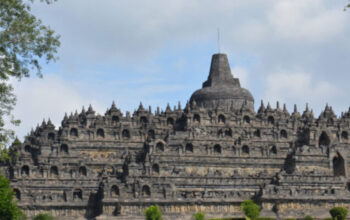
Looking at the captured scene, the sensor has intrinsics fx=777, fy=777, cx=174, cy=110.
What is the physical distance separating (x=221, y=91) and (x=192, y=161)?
18.0 m

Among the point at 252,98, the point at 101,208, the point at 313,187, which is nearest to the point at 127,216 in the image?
the point at 101,208

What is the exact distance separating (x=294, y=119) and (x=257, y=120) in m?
5.88

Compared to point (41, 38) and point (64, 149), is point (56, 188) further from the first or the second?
point (41, 38)

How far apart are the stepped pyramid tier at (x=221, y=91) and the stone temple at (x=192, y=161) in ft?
0.52

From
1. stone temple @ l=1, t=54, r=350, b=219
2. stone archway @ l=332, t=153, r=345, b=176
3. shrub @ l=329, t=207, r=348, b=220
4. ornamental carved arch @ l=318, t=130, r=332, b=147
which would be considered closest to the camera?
shrub @ l=329, t=207, r=348, b=220

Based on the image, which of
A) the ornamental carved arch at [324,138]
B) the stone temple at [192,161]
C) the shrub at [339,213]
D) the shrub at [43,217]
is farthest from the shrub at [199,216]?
the ornamental carved arch at [324,138]

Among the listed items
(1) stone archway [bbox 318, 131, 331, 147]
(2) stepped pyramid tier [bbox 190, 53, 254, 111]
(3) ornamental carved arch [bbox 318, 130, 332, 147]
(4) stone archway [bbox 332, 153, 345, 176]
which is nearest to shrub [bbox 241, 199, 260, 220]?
(4) stone archway [bbox 332, 153, 345, 176]

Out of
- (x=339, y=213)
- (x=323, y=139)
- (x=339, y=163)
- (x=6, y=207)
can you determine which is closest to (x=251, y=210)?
(x=339, y=213)

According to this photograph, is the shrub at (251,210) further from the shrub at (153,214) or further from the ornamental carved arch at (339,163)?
the ornamental carved arch at (339,163)

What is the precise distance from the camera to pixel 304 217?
8062 cm

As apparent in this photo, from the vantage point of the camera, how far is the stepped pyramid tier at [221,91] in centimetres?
10762

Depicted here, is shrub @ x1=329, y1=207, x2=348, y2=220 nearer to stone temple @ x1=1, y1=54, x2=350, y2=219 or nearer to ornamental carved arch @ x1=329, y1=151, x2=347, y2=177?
stone temple @ x1=1, y1=54, x2=350, y2=219

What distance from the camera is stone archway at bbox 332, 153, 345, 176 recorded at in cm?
9462

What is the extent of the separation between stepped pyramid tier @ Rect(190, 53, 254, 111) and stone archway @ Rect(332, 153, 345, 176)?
1722 cm
